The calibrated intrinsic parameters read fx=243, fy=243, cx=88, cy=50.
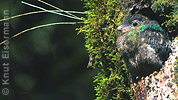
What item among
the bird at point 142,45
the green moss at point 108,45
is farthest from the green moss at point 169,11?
the green moss at point 108,45

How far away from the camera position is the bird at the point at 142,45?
146 cm

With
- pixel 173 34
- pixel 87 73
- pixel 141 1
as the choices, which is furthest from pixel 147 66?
pixel 87 73

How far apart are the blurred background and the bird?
5.19 feet

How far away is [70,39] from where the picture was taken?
3139 millimetres

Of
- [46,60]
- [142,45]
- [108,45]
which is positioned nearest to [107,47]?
[108,45]

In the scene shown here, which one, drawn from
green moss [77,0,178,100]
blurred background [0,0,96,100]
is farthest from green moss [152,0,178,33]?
blurred background [0,0,96,100]

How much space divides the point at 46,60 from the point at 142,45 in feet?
5.93

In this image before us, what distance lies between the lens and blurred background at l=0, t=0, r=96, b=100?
295 centimetres

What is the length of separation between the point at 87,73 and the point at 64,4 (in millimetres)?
939

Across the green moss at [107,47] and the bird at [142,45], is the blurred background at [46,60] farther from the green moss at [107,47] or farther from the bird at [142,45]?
the bird at [142,45]

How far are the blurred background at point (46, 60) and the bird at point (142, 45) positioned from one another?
158cm

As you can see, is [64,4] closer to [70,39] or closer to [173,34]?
[70,39]

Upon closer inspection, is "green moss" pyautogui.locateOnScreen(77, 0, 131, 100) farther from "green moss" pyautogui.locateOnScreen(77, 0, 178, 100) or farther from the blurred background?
the blurred background

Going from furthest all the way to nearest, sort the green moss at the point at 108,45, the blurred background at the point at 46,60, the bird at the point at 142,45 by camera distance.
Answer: the blurred background at the point at 46,60 → the green moss at the point at 108,45 → the bird at the point at 142,45
